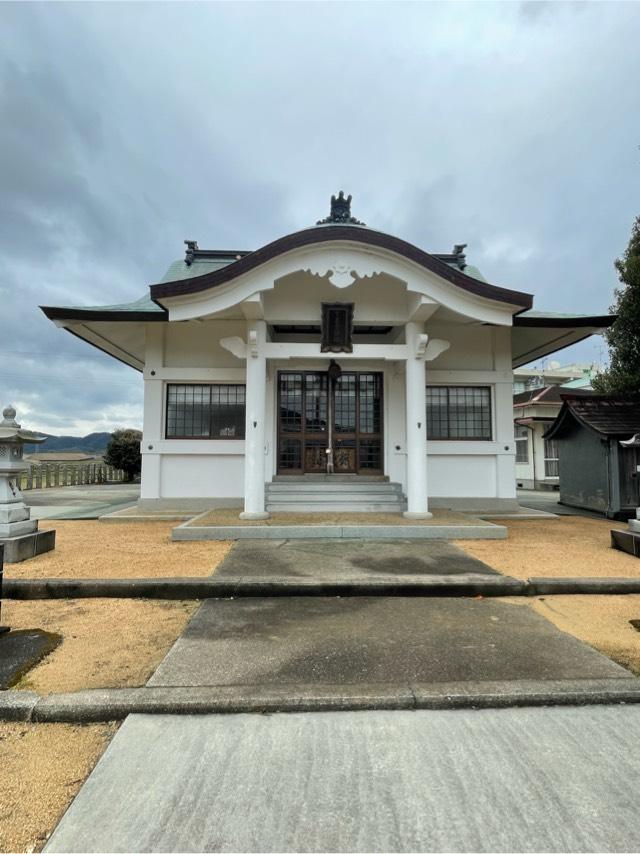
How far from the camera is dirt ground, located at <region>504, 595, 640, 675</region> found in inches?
129

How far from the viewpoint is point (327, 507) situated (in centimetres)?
865

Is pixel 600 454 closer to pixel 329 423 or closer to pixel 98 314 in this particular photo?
pixel 329 423

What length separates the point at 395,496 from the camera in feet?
29.3

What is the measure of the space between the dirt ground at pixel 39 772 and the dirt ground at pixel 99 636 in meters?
0.15

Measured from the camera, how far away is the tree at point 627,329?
35.3ft

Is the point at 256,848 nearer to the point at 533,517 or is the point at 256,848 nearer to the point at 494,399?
the point at 533,517

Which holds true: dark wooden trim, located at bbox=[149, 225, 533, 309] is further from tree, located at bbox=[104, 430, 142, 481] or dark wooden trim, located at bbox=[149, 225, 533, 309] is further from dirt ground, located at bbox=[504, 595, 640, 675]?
tree, located at bbox=[104, 430, 142, 481]

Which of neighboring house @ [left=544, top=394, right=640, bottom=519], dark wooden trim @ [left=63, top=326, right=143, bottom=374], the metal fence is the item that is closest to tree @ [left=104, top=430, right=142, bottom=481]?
the metal fence

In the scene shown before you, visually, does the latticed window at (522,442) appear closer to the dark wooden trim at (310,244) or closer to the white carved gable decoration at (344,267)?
the dark wooden trim at (310,244)

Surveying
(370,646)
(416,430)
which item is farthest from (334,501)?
(370,646)

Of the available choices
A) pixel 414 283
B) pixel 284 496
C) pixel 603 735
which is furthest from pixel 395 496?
pixel 603 735

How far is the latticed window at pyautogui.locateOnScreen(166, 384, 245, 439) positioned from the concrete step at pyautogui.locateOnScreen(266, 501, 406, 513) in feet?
7.22

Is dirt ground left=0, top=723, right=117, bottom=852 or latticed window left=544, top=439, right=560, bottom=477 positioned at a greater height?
latticed window left=544, top=439, right=560, bottom=477

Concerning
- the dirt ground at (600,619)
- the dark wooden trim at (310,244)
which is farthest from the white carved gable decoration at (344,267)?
the dirt ground at (600,619)
